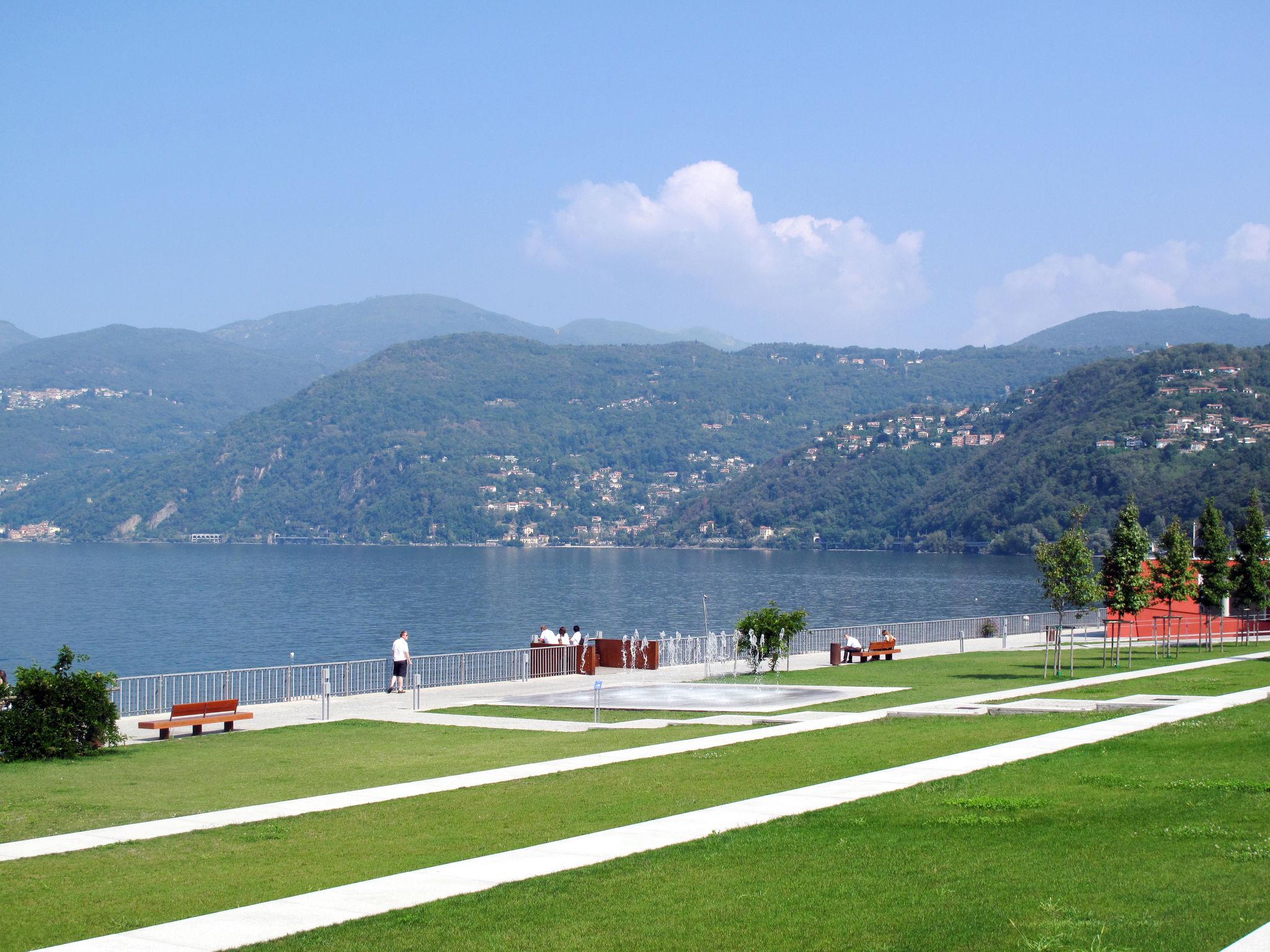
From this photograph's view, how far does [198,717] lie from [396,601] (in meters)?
82.0

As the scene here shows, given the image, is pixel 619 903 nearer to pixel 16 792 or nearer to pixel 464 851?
pixel 464 851

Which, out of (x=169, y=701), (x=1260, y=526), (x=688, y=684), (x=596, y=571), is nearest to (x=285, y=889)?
(x=688, y=684)

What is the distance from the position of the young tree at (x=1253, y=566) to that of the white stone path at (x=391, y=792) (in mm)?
27972

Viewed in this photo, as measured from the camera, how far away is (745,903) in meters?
8.43

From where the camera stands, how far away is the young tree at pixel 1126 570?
3194 cm

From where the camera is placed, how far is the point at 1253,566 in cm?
4612

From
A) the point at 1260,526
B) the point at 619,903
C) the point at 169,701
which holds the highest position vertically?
the point at 1260,526

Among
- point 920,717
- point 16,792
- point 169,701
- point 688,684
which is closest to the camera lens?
point 16,792

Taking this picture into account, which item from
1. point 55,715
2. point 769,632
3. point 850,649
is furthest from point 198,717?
point 850,649

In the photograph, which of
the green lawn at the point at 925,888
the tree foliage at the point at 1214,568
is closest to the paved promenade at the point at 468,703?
the green lawn at the point at 925,888

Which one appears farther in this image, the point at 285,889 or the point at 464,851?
the point at 464,851

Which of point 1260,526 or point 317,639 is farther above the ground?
point 1260,526

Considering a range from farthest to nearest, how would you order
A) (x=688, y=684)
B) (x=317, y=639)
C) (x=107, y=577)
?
(x=107, y=577) < (x=317, y=639) < (x=688, y=684)

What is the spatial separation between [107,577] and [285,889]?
135m
